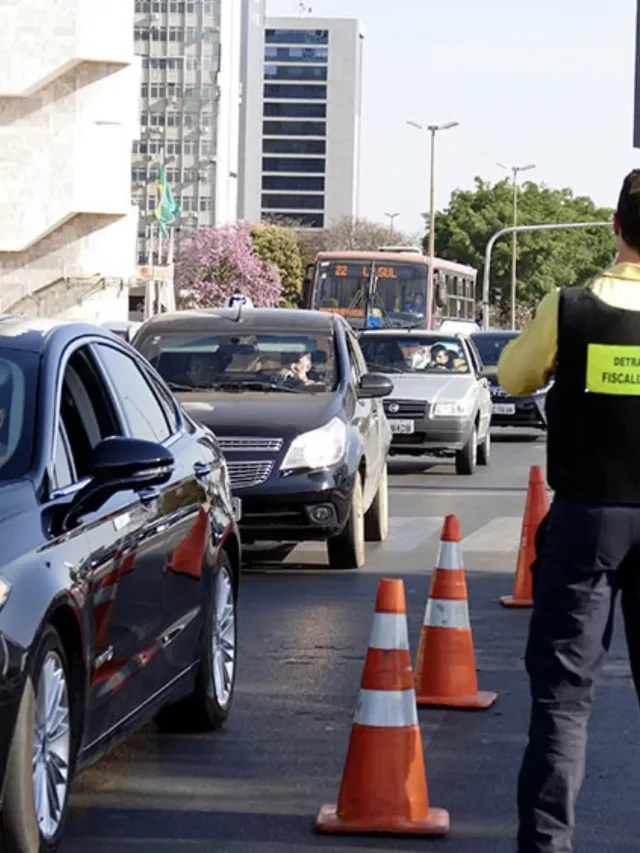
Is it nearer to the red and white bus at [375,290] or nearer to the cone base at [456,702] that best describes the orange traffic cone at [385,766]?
the cone base at [456,702]

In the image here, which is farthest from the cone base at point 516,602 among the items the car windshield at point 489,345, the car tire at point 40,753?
the car windshield at point 489,345

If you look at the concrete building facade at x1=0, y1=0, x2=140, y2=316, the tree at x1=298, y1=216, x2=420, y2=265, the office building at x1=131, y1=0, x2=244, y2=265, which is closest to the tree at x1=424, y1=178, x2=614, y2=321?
A: the tree at x1=298, y1=216, x2=420, y2=265

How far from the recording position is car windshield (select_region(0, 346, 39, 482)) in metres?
6.06

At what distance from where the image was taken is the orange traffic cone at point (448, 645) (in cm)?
841

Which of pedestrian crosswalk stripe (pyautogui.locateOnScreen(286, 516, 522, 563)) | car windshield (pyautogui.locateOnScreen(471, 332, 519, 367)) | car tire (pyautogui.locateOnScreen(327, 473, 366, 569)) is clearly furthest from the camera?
car windshield (pyautogui.locateOnScreen(471, 332, 519, 367))

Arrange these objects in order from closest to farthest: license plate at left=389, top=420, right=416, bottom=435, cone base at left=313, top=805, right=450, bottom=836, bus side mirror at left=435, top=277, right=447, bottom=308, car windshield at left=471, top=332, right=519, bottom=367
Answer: cone base at left=313, top=805, right=450, bottom=836
license plate at left=389, top=420, right=416, bottom=435
car windshield at left=471, top=332, right=519, bottom=367
bus side mirror at left=435, top=277, right=447, bottom=308

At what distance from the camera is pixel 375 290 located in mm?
44688

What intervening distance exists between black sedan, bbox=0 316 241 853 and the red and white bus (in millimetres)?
36102

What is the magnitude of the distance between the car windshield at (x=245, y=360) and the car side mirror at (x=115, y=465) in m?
7.84

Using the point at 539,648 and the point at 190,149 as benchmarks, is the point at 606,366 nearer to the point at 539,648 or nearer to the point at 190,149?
the point at 539,648

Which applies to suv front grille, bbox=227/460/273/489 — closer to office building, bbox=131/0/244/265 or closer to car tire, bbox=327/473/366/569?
car tire, bbox=327/473/366/569

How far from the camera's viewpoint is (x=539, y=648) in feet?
17.0

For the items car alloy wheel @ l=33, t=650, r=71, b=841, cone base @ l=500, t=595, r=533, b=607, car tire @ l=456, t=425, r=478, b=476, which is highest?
car alloy wheel @ l=33, t=650, r=71, b=841

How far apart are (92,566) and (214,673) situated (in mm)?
1883
